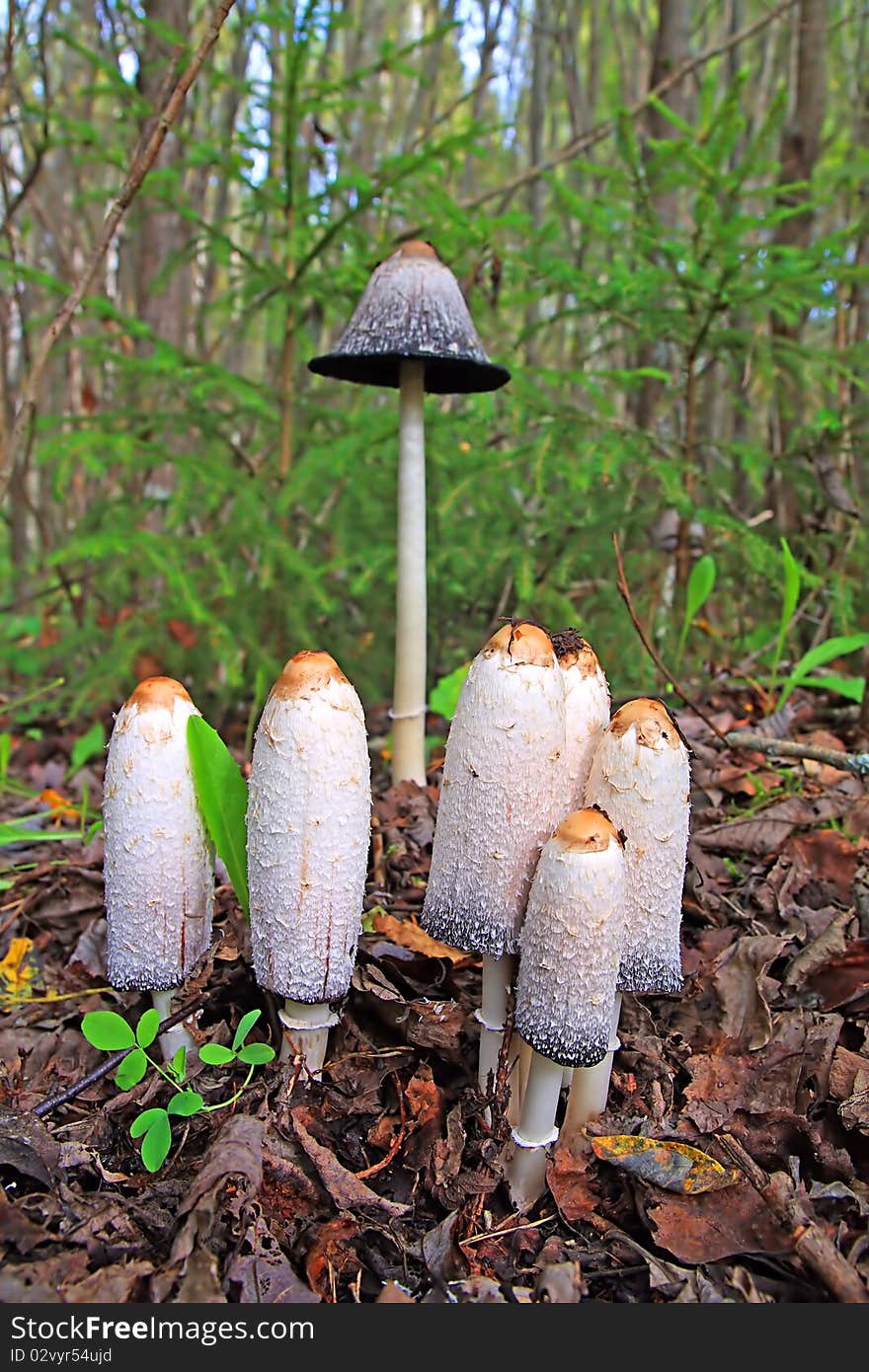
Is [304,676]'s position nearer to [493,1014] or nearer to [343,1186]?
[493,1014]

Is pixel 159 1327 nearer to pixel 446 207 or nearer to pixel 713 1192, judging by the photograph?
pixel 713 1192

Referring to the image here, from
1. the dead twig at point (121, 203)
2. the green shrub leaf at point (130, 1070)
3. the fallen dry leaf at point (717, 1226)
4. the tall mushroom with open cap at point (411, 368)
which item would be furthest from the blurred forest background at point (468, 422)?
the fallen dry leaf at point (717, 1226)

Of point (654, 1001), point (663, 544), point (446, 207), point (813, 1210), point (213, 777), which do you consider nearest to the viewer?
point (813, 1210)

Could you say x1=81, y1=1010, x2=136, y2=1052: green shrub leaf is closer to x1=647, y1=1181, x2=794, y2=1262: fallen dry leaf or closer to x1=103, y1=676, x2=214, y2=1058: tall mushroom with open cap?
x1=103, y1=676, x2=214, y2=1058: tall mushroom with open cap

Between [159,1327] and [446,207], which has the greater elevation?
[446,207]

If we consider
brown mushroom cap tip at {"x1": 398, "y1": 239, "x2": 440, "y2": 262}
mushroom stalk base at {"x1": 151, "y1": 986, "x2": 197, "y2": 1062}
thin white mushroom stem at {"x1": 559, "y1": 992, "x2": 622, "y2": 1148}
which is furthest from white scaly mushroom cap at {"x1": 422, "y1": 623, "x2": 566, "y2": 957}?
brown mushroom cap tip at {"x1": 398, "y1": 239, "x2": 440, "y2": 262}

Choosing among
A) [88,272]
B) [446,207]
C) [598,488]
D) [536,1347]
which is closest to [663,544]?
[598,488]

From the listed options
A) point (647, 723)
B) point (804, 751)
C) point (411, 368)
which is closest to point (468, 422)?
point (411, 368)

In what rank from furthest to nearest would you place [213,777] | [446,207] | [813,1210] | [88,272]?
[446,207]
[88,272]
[213,777]
[813,1210]
